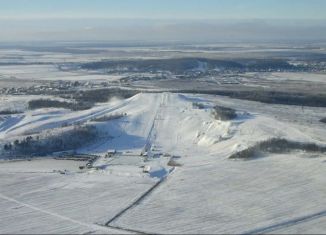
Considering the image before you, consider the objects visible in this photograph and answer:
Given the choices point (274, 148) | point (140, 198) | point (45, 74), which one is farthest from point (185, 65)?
point (140, 198)

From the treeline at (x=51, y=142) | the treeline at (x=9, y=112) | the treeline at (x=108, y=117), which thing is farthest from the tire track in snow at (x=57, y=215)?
the treeline at (x=9, y=112)

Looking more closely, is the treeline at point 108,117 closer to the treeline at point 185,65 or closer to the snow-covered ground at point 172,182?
the snow-covered ground at point 172,182

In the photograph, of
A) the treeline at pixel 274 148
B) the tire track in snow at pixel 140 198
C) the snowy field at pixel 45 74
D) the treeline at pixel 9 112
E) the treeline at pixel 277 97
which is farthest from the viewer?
the snowy field at pixel 45 74

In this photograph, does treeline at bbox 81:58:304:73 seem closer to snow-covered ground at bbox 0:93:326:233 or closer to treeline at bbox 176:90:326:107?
treeline at bbox 176:90:326:107

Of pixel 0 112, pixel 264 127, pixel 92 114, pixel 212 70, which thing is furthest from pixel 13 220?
pixel 212 70

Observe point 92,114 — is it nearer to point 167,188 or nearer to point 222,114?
point 222,114
